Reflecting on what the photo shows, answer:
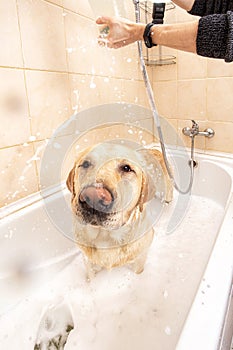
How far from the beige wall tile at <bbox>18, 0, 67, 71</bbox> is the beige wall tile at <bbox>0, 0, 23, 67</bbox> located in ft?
0.09

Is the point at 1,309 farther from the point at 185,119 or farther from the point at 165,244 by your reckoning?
the point at 185,119

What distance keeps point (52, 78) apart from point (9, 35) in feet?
0.77

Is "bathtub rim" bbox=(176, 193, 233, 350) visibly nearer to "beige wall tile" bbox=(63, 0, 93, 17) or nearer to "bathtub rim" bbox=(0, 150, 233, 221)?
"bathtub rim" bbox=(0, 150, 233, 221)

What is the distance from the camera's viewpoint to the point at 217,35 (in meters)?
0.81

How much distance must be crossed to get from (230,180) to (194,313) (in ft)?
3.37

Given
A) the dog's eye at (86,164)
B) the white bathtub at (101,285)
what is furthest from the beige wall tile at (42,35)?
the white bathtub at (101,285)

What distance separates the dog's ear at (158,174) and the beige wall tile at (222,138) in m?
0.47

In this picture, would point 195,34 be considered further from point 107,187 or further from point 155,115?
point 155,115

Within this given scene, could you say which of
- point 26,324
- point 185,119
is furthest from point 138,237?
point 185,119

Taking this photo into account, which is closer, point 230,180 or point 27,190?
point 27,190

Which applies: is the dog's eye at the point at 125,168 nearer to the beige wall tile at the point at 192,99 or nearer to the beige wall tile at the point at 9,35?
the beige wall tile at the point at 9,35

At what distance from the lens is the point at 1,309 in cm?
89

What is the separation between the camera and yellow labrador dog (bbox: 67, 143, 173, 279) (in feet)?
2.66

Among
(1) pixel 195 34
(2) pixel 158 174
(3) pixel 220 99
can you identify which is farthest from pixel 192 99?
(1) pixel 195 34
